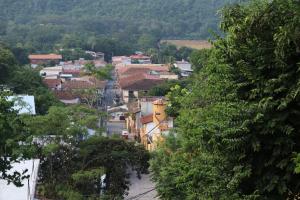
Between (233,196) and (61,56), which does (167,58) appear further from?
(233,196)

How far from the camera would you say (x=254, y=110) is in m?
7.15

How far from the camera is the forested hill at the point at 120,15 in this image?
10831 centimetres

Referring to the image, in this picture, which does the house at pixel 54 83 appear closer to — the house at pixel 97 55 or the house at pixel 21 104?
the house at pixel 21 104

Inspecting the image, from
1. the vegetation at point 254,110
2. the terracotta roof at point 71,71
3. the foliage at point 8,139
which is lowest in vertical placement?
the terracotta roof at point 71,71

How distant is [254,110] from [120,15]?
117m

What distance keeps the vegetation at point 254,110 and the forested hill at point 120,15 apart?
92.3 metres

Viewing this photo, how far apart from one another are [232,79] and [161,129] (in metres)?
14.9

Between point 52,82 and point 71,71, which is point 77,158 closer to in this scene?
point 52,82

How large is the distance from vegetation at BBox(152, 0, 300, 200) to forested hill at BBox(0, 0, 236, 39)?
92340 millimetres

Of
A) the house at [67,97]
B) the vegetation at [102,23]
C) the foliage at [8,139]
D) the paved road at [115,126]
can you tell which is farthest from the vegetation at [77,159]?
the vegetation at [102,23]

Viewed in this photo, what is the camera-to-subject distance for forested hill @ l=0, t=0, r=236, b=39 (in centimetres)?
10831

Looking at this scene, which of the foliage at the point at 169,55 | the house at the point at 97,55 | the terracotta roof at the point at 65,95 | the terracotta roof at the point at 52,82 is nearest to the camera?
the terracotta roof at the point at 65,95

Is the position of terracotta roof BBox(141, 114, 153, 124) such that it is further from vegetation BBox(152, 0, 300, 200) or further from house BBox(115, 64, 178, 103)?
vegetation BBox(152, 0, 300, 200)

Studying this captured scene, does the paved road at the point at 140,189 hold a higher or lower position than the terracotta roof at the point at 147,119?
higher
